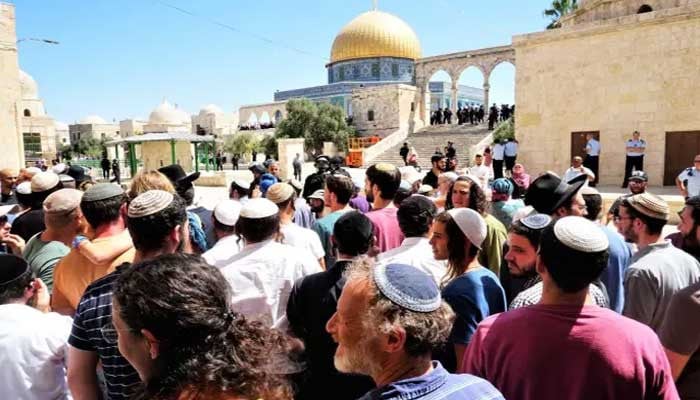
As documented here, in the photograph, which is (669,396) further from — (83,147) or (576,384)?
(83,147)

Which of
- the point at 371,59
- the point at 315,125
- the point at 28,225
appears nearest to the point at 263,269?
the point at 28,225

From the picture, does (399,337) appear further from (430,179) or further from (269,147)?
(269,147)

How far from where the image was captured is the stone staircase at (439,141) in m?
26.3

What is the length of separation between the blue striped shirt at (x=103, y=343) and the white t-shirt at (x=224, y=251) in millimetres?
860

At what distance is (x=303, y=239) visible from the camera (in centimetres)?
338

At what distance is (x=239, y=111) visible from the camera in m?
53.0

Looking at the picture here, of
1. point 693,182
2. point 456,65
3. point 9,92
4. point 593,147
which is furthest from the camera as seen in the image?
point 456,65

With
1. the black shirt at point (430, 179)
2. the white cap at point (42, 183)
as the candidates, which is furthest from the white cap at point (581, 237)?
the black shirt at point (430, 179)

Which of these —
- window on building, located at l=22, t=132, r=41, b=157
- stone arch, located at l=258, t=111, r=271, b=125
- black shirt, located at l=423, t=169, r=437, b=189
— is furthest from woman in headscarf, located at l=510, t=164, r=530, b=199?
stone arch, located at l=258, t=111, r=271, b=125

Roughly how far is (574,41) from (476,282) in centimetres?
1208

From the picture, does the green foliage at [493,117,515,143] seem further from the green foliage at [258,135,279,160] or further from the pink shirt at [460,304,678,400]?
the pink shirt at [460,304,678,400]

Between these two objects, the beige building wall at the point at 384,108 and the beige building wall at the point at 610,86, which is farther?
the beige building wall at the point at 384,108

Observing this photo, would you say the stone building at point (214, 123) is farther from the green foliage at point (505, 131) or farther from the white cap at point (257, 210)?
the white cap at point (257, 210)

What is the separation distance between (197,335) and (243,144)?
39.4 meters
